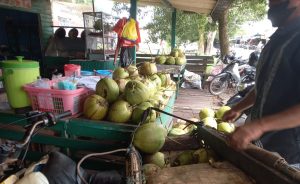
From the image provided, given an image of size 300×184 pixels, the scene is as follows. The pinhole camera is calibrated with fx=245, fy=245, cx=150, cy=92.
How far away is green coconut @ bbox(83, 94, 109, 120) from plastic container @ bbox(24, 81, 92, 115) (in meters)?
0.11

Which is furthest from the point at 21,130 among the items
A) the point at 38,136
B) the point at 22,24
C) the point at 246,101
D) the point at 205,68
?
the point at 205,68

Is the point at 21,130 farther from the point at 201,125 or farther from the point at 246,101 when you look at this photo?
the point at 246,101

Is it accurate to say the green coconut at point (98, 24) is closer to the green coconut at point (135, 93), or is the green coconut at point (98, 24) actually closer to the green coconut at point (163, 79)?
the green coconut at point (163, 79)

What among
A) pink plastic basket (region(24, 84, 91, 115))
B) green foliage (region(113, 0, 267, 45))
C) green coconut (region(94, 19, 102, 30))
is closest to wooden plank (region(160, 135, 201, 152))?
pink plastic basket (region(24, 84, 91, 115))

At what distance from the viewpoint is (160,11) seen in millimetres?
17578

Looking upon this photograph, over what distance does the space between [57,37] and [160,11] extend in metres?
10.8

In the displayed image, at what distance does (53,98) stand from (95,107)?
366 millimetres

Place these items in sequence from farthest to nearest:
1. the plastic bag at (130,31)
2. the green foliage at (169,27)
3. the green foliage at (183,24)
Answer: the green foliage at (169,27)
the green foliage at (183,24)
the plastic bag at (130,31)

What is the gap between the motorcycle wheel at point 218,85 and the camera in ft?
28.9

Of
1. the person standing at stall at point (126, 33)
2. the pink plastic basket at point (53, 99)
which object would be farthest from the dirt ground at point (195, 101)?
the pink plastic basket at point (53, 99)

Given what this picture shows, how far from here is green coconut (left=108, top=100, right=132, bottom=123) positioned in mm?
2133

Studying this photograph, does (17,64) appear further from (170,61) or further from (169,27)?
(169,27)

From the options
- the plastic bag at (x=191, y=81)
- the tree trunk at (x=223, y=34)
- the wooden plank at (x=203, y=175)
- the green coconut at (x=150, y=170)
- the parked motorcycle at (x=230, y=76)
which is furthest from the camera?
the tree trunk at (x=223, y=34)

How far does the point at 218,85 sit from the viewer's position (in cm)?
896
